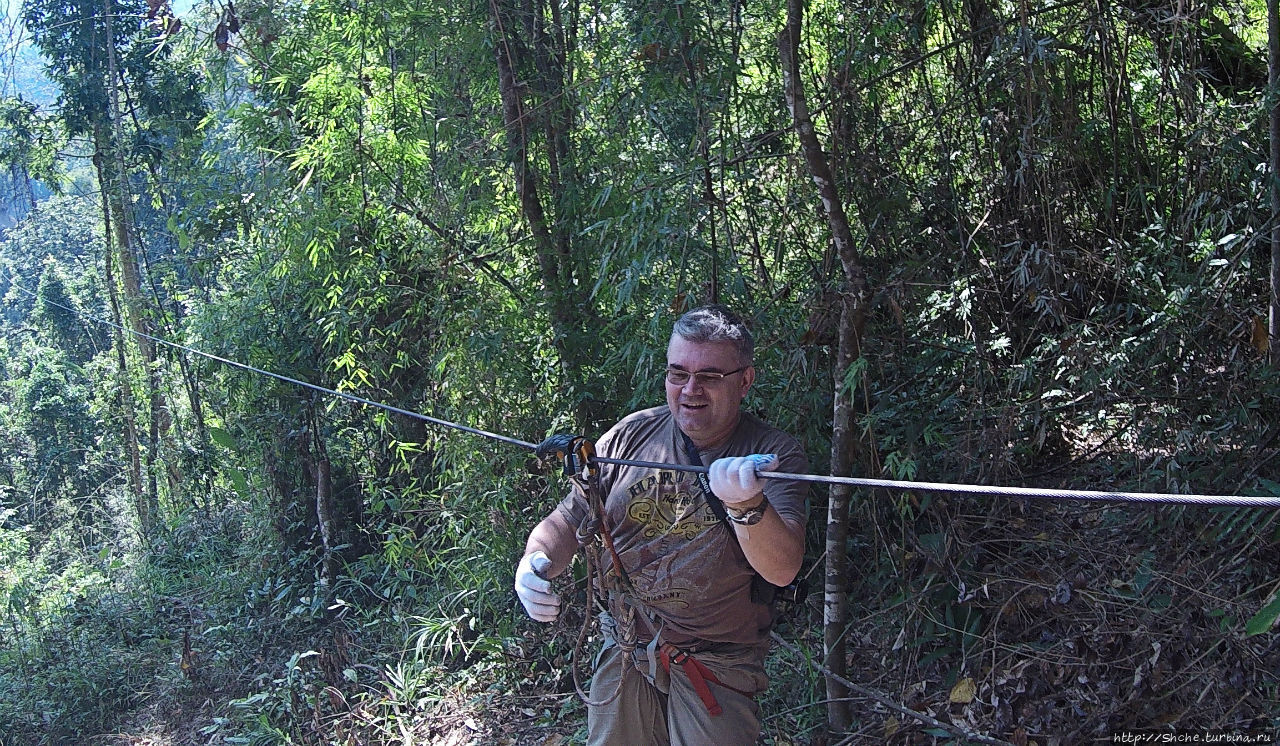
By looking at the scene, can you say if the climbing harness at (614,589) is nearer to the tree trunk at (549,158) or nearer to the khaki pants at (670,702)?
the khaki pants at (670,702)

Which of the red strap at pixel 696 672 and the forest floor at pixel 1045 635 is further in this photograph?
the forest floor at pixel 1045 635

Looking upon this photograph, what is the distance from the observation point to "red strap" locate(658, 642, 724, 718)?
216 cm

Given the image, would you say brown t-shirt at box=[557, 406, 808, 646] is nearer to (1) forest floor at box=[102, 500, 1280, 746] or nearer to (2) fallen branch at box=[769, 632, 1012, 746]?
(2) fallen branch at box=[769, 632, 1012, 746]

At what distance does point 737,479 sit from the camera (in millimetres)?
1752

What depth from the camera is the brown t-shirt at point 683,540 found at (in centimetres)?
212

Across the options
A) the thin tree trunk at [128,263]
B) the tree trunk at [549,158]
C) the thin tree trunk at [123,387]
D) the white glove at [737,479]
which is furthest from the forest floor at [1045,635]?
the thin tree trunk at [123,387]

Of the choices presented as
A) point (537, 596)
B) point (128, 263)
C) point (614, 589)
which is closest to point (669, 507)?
point (614, 589)

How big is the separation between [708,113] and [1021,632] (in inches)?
68.8

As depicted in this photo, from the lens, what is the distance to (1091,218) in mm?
3432

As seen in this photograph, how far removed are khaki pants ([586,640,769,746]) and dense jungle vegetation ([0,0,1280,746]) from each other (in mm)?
674

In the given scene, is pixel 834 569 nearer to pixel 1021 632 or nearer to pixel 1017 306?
pixel 1021 632

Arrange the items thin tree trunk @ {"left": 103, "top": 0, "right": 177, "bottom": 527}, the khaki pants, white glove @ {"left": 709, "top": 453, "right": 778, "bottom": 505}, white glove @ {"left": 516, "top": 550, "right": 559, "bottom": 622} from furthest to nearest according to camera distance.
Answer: thin tree trunk @ {"left": 103, "top": 0, "right": 177, "bottom": 527}, the khaki pants, white glove @ {"left": 516, "top": 550, "right": 559, "bottom": 622}, white glove @ {"left": 709, "top": 453, "right": 778, "bottom": 505}

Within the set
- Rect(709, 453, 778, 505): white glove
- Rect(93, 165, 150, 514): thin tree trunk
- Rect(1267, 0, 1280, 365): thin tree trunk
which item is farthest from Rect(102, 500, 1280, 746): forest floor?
Rect(93, 165, 150, 514): thin tree trunk

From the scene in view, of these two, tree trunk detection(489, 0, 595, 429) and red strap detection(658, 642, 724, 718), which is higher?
tree trunk detection(489, 0, 595, 429)
